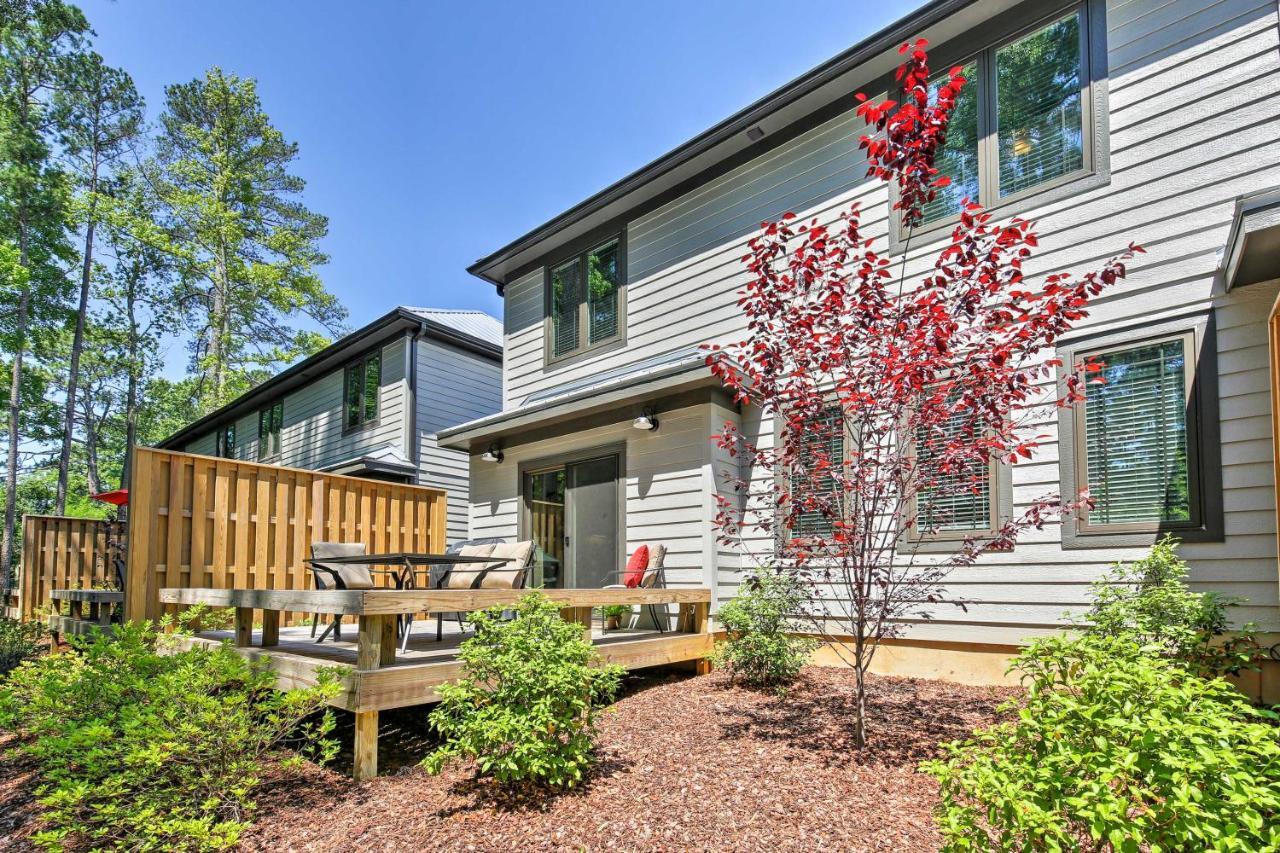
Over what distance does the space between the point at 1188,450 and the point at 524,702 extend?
4694mm

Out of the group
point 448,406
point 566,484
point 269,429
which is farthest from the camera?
point 269,429

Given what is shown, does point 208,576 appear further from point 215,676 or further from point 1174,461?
point 1174,461

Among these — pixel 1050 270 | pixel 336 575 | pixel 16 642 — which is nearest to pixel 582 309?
pixel 336 575

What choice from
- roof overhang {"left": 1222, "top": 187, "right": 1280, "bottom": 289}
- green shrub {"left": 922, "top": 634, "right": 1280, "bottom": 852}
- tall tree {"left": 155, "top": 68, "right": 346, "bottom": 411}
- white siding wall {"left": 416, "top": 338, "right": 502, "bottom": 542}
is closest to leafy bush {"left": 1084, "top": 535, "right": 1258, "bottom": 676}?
roof overhang {"left": 1222, "top": 187, "right": 1280, "bottom": 289}

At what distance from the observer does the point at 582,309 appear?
905 cm

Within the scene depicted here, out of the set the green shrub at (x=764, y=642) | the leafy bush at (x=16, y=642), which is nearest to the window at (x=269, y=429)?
the leafy bush at (x=16, y=642)

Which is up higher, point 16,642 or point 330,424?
point 330,424

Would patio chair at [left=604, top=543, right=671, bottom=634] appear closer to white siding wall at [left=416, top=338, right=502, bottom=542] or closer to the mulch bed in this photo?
the mulch bed

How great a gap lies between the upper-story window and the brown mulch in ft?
17.5

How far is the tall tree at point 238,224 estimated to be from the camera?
18.1 m

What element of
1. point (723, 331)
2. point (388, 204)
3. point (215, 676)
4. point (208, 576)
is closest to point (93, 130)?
point (388, 204)

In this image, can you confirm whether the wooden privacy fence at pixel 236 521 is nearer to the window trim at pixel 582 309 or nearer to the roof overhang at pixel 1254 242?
the window trim at pixel 582 309

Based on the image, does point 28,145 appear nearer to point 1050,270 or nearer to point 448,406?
point 448,406

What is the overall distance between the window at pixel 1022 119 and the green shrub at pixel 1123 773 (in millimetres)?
4697
